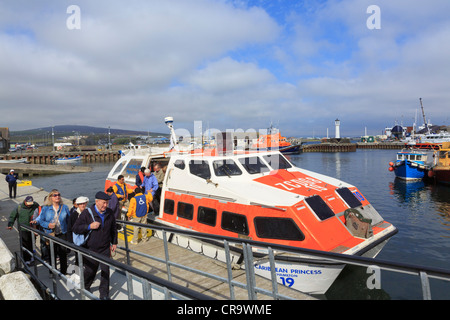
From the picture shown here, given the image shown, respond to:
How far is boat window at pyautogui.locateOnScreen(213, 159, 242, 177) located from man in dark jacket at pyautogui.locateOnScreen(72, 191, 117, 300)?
4238mm

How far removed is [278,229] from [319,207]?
1.26 meters

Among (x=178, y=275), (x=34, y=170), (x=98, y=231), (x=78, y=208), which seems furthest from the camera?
(x=34, y=170)

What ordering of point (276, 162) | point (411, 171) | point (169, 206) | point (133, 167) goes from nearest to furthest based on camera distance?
point (169, 206) < point (276, 162) < point (133, 167) < point (411, 171)

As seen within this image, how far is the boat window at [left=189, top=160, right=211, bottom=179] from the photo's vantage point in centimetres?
902

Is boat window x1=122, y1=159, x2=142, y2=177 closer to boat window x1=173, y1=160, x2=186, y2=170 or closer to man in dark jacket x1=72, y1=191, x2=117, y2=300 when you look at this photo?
boat window x1=173, y1=160, x2=186, y2=170

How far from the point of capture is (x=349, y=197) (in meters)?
8.44

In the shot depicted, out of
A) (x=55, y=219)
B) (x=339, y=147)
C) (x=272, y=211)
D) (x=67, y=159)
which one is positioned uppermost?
(x=339, y=147)

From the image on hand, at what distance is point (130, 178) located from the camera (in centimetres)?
1264

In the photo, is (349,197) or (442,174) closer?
(349,197)

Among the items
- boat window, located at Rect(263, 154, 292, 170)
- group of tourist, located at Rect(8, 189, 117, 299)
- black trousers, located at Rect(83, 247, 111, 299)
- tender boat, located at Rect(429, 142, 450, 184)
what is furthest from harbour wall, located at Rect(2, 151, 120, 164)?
black trousers, located at Rect(83, 247, 111, 299)

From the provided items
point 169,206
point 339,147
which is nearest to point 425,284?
point 169,206

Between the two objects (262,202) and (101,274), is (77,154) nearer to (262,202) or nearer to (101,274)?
(262,202)

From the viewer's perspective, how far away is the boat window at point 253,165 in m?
9.27

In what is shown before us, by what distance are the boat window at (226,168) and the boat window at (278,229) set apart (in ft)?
6.97
